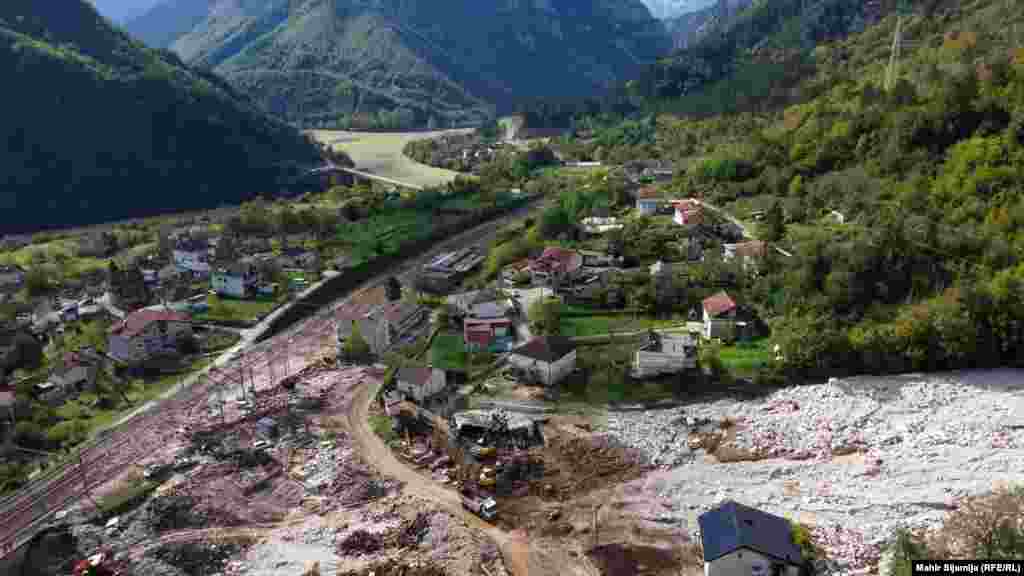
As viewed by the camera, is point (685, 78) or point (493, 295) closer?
point (493, 295)

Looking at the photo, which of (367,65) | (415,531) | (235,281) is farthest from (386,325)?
(367,65)

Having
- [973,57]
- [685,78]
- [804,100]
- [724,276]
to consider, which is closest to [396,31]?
[685,78]

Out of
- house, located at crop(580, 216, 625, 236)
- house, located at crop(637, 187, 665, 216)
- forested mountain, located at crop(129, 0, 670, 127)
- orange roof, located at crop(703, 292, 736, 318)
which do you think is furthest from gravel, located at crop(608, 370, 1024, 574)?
forested mountain, located at crop(129, 0, 670, 127)

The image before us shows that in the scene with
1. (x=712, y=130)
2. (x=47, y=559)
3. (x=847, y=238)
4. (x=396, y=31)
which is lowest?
(x=47, y=559)

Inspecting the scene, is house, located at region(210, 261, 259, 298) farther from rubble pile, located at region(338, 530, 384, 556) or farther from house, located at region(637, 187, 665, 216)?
house, located at region(637, 187, 665, 216)

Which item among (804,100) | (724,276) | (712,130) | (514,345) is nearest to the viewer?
(514,345)

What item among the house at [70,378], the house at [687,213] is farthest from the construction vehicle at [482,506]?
the house at [687,213]

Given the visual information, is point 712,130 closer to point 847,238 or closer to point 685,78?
point 685,78

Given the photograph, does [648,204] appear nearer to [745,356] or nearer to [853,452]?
[745,356]
